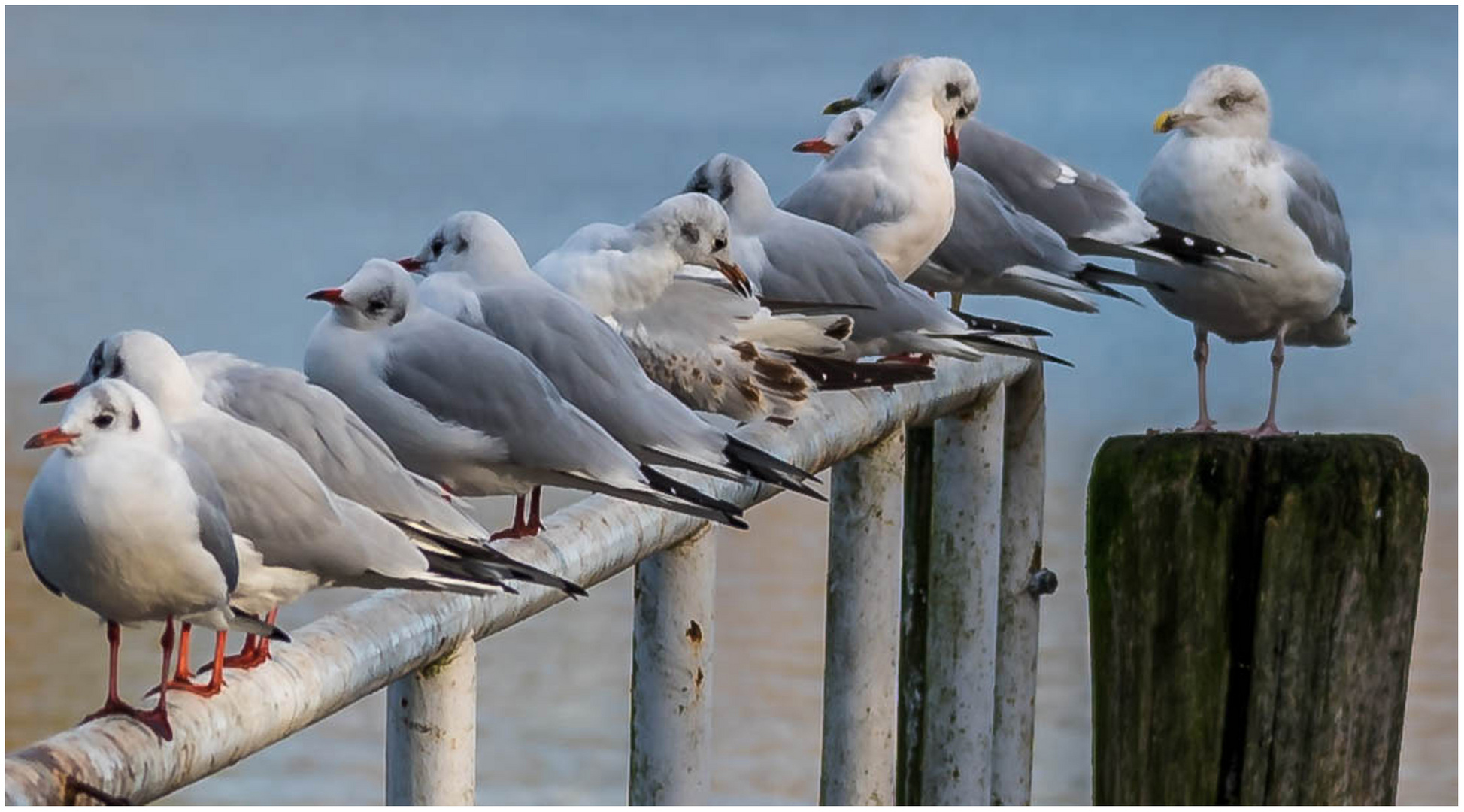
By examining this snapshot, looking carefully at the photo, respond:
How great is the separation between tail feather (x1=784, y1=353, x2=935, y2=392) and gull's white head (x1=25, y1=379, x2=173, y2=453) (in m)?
1.39

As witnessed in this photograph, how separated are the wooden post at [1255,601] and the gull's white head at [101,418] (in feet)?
4.06

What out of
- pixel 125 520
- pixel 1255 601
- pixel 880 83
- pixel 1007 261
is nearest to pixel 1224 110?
pixel 1007 261

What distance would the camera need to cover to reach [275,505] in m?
2.37

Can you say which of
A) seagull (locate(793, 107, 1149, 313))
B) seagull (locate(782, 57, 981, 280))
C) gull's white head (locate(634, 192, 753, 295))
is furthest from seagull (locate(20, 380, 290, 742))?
seagull (locate(793, 107, 1149, 313))

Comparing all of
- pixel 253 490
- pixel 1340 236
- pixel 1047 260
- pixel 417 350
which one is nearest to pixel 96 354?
pixel 253 490

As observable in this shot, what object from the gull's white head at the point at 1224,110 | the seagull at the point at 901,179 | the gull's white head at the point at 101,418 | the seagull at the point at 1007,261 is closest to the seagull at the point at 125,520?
the gull's white head at the point at 101,418

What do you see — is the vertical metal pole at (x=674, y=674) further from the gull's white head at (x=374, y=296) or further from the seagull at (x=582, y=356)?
the gull's white head at (x=374, y=296)

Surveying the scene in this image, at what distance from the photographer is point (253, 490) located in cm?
236

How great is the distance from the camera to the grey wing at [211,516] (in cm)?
226

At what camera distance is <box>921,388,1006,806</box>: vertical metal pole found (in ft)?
13.7

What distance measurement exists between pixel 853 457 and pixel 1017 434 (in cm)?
84

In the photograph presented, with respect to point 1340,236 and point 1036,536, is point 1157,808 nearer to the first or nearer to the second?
point 1036,536

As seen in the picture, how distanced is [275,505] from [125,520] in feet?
0.65

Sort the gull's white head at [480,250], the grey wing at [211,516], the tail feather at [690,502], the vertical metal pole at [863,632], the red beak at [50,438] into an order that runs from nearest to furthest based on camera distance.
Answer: the red beak at [50,438]
the grey wing at [211,516]
the tail feather at [690,502]
the gull's white head at [480,250]
the vertical metal pole at [863,632]
